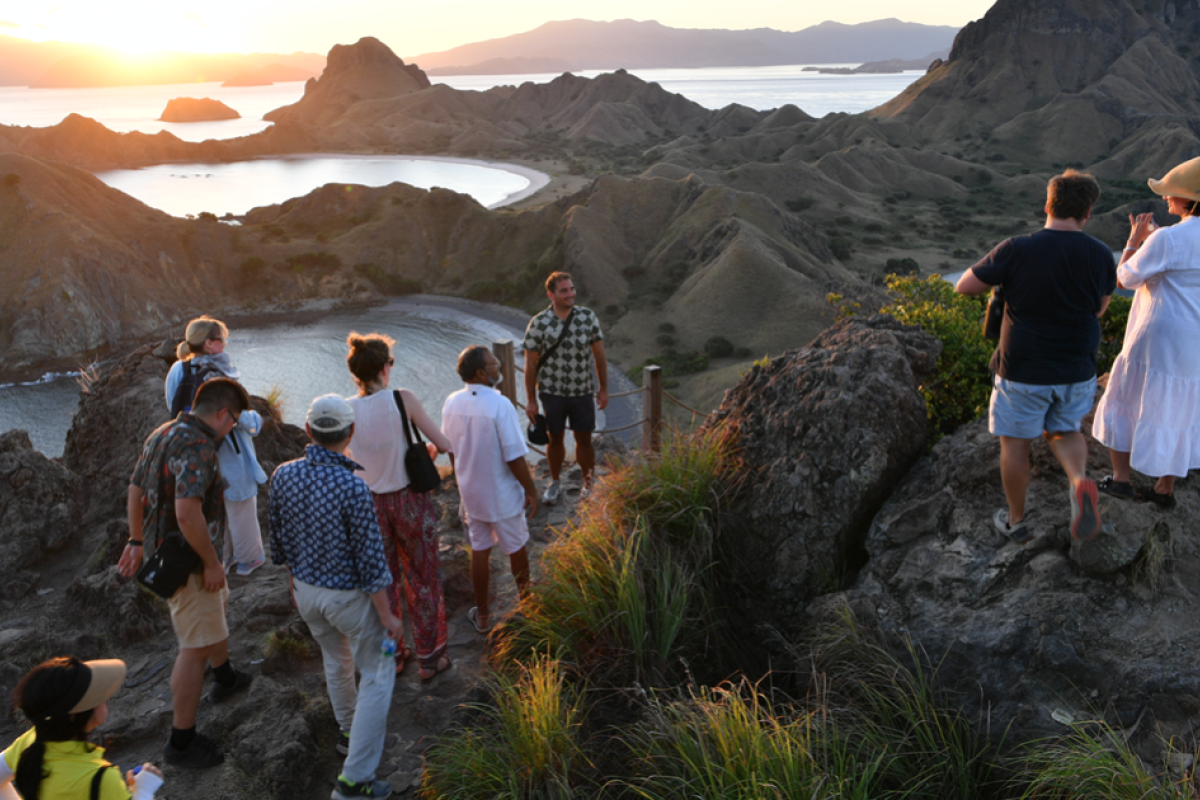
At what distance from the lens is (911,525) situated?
4727 millimetres

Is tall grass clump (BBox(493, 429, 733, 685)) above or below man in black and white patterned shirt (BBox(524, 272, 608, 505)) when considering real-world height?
below

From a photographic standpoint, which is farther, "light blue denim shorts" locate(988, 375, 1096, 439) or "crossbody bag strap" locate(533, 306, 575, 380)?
"crossbody bag strap" locate(533, 306, 575, 380)

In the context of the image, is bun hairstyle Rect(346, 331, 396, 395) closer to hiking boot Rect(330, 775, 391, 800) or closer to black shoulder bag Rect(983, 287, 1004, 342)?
hiking boot Rect(330, 775, 391, 800)

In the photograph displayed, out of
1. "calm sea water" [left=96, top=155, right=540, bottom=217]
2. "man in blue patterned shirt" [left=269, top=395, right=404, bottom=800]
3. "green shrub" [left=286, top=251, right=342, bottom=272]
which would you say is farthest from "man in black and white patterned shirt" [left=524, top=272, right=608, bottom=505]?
"calm sea water" [left=96, top=155, right=540, bottom=217]

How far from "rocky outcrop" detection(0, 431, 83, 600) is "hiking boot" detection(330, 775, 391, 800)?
17.3 ft

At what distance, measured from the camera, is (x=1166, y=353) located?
4113 mm

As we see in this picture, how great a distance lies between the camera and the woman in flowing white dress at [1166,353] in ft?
13.3

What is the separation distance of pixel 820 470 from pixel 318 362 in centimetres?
3337

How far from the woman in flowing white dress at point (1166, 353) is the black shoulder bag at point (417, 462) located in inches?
155

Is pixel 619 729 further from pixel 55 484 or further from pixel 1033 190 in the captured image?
pixel 1033 190

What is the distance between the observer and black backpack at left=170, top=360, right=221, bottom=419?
484 centimetres

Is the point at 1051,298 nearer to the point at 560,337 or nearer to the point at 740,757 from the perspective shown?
the point at 740,757

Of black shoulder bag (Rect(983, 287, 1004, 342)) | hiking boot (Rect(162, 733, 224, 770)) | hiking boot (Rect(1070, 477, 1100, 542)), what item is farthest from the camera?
hiking boot (Rect(162, 733, 224, 770))

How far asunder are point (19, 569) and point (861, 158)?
253ft
